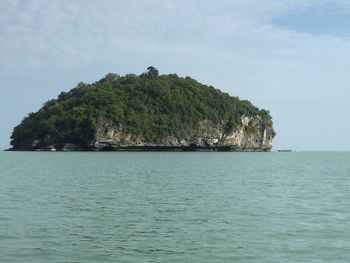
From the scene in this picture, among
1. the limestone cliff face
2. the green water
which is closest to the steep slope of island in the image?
the limestone cliff face

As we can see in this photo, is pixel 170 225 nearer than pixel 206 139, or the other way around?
pixel 170 225

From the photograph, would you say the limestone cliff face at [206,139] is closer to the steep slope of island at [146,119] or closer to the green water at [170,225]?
the steep slope of island at [146,119]

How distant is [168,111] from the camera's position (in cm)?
16275

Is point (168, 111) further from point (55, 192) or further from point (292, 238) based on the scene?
point (292, 238)

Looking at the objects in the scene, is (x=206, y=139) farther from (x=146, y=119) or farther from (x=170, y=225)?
(x=170, y=225)

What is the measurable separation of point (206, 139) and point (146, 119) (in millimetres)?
20161

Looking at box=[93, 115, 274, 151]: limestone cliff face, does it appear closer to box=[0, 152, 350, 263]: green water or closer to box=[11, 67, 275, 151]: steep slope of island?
box=[11, 67, 275, 151]: steep slope of island

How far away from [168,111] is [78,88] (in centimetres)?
3087

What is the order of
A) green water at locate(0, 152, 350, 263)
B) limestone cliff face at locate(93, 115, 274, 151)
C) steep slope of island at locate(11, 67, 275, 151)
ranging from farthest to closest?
limestone cliff face at locate(93, 115, 274, 151) → steep slope of island at locate(11, 67, 275, 151) → green water at locate(0, 152, 350, 263)

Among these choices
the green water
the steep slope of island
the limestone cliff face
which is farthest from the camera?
the limestone cliff face

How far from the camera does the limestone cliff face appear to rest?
14062 centimetres

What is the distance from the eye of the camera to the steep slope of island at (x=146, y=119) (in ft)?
461

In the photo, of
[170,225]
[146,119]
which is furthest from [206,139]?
[170,225]

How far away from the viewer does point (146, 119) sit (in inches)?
6053
